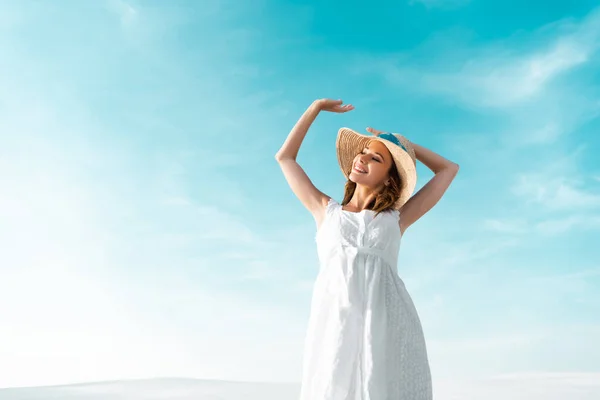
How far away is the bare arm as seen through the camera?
3871 millimetres

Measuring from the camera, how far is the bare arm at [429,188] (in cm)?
387

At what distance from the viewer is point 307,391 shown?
3.38 meters

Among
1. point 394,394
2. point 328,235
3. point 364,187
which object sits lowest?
point 394,394

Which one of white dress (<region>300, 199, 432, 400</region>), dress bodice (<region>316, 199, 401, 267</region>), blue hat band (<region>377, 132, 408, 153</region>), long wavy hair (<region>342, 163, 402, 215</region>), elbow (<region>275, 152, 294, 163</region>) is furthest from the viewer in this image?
elbow (<region>275, 152, 294, 163</region>)

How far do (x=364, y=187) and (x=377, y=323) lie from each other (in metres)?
0.88

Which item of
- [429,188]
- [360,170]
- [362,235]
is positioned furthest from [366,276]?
[429,188]

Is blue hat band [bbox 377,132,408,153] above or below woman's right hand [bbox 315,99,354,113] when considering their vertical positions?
below

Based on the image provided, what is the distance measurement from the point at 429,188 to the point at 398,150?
1.04 ft

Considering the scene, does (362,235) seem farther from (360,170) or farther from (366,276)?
(360,170)

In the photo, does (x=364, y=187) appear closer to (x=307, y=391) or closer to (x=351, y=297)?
(x=351, y=297)

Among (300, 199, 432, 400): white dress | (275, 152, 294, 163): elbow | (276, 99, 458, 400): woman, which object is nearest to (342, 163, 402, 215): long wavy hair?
A: (276, 99, 458, 400): woman

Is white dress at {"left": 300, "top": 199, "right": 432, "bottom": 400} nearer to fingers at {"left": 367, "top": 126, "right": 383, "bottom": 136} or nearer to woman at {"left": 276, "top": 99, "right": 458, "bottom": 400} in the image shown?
woman at {"left": 276, "top": 99, "right": 458, "bottom": 400}

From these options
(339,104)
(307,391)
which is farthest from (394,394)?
(339,104)

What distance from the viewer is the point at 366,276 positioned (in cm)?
347
